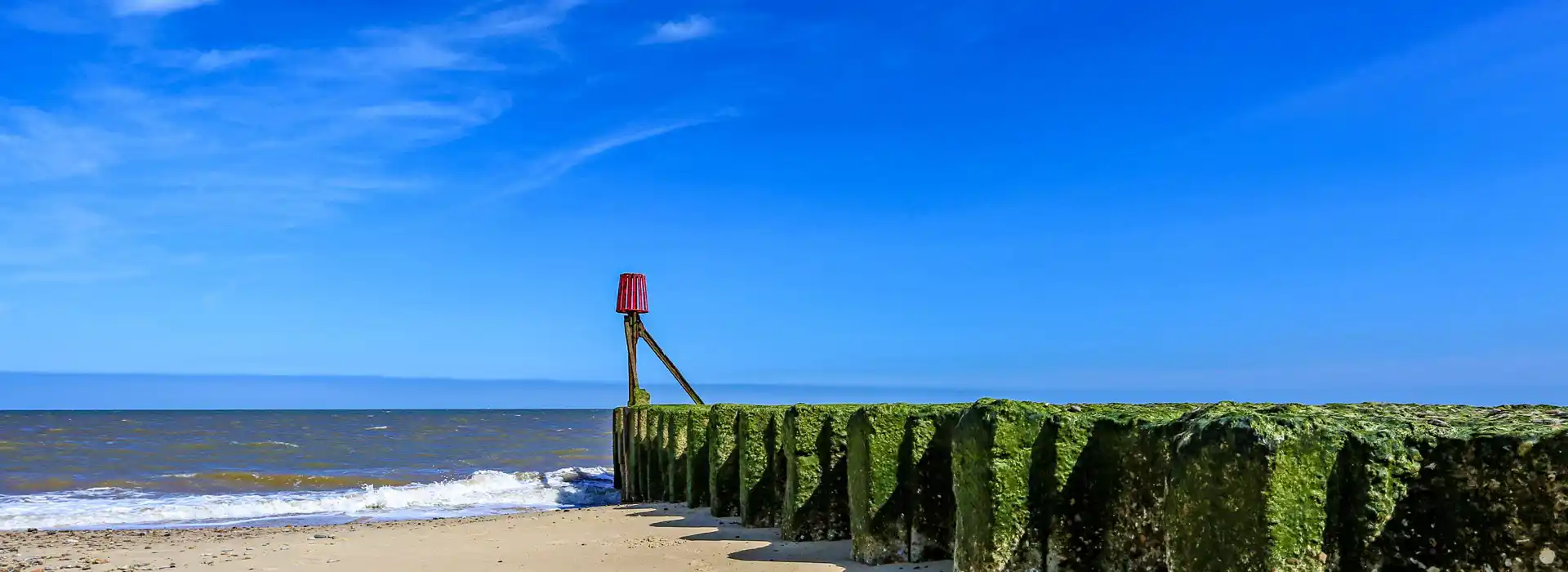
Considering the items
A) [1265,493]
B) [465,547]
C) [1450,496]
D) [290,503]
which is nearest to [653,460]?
[465,547]

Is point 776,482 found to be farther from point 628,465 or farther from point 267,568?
point 628,465

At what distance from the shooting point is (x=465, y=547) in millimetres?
12445

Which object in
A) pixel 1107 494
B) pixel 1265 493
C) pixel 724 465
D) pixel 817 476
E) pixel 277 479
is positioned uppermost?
pixel 1265 493

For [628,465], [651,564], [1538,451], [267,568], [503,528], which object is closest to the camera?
[1538,451]

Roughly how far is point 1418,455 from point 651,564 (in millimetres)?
7096

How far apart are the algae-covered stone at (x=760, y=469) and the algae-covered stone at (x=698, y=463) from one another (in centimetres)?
308

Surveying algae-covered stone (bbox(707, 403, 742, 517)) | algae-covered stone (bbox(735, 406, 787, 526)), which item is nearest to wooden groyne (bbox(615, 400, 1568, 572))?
algae-covered stone (bbox(735, 406, 787, 526))

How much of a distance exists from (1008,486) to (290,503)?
Answer: 63.1ft

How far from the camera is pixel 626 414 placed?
23.2 m

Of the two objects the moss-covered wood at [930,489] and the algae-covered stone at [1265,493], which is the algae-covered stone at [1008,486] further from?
the algae-covered stone at [1265,493]

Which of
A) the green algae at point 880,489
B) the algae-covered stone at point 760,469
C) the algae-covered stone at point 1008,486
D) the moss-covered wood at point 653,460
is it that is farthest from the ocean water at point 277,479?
the algae-covered stone at point 1008,486

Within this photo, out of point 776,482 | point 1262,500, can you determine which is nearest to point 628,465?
point 776,482

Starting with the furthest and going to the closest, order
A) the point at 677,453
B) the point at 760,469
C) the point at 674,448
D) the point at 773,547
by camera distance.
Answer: the point at 674,448, the point at 677,453, the point at 760,469, the point at 773,547

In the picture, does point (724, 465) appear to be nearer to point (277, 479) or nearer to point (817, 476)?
point (817, 476)
